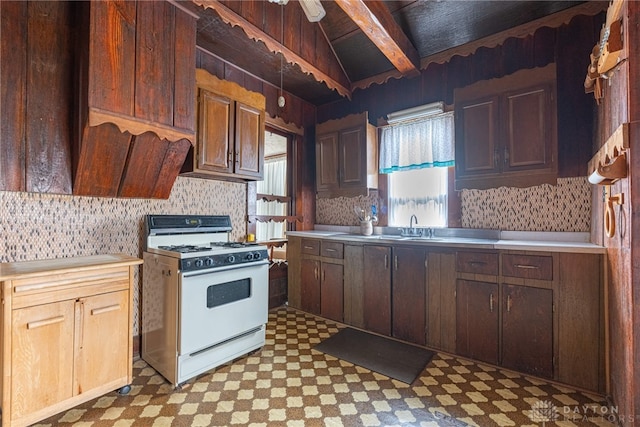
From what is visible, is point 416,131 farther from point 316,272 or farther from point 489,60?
point 316,272

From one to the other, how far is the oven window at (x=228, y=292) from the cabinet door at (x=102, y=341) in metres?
0.55

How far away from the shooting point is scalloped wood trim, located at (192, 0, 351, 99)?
216 centimetres

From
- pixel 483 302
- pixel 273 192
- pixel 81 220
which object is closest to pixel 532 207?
pixel 483 302

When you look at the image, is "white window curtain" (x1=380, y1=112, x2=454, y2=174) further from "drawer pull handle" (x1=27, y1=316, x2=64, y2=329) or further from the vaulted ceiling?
"drawer pull handle" (x1=27, y1=316, x2=64, y2=329)

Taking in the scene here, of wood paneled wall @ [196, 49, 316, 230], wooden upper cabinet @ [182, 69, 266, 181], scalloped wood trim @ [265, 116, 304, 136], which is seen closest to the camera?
wooden upper cabinet @ [182, 69, 266, 181]

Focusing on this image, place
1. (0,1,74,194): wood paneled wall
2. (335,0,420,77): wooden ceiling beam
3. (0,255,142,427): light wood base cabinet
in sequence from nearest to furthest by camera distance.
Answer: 1. (0,255,142,427): light wood base cabinet
2. (0,1,74,194): wood paneled wall
3. (335,0,420,77): wooden ceiling beam

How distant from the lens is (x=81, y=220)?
2.20 meters

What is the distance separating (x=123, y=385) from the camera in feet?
6.41

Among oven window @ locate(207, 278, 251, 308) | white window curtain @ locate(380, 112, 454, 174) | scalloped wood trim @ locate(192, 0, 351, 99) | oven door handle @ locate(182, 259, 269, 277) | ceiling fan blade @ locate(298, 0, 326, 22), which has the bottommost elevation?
oven window @ locate(207, 278, 251, 308)

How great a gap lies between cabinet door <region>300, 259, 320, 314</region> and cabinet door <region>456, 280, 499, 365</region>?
1.56 m

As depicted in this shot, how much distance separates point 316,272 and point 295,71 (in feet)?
7.82

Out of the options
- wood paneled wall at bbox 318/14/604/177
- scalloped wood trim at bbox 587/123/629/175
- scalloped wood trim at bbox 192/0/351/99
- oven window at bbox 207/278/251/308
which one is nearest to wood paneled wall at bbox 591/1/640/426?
scalloped wood trim at bbox 587/123/629/175

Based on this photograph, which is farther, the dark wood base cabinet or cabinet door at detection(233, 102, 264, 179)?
cabinet door at detection(233, 102, 264, 179)

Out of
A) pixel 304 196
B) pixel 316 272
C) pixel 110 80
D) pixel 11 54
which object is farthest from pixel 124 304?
pixel 304 196
